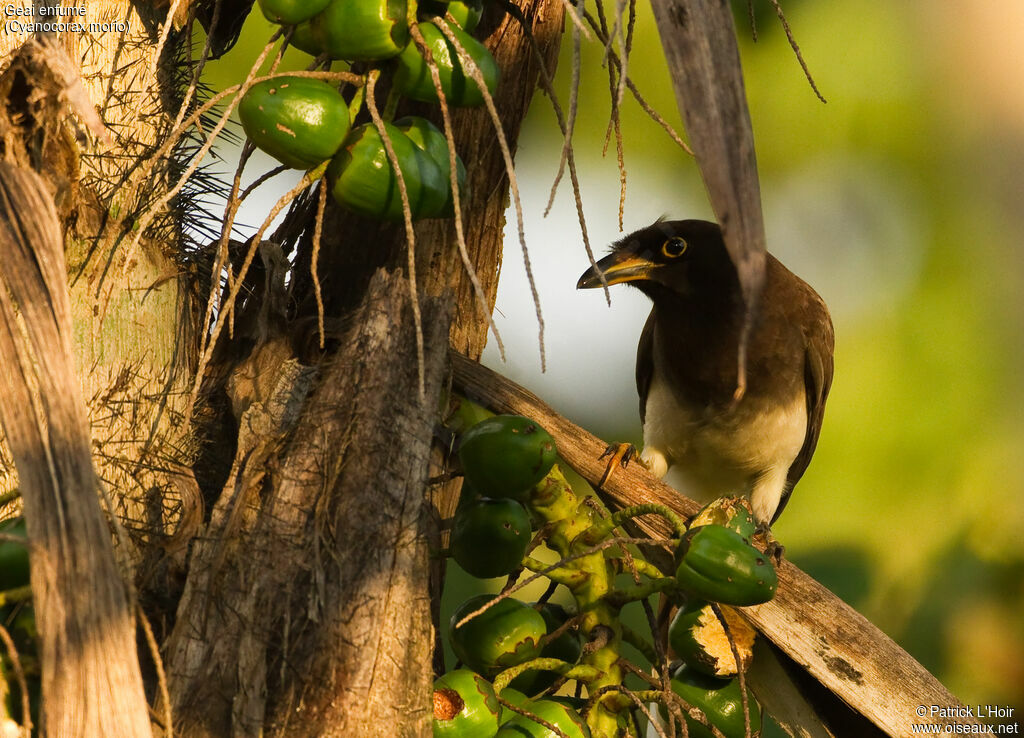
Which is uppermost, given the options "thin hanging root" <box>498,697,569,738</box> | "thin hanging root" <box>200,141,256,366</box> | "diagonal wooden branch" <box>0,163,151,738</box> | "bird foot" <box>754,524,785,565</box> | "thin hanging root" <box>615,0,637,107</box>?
"thin hanging root" <box>615,0,637,107</box>

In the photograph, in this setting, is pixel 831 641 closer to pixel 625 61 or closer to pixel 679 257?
pixel 625 61

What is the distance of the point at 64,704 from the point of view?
0.88 meters

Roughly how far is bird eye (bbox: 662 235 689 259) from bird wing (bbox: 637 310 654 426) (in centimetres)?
49

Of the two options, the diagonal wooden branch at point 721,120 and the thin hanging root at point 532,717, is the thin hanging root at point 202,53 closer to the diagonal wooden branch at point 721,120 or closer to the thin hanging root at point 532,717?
the diagonal wooden branch at point 721,120

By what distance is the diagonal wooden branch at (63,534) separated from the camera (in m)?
0.88

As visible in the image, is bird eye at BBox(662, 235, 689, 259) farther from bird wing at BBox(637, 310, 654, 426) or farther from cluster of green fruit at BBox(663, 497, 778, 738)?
cluster of green fruit at BBox(663, 497, 778, 738)

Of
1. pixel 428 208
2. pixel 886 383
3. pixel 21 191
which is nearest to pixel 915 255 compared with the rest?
pixel 886 383

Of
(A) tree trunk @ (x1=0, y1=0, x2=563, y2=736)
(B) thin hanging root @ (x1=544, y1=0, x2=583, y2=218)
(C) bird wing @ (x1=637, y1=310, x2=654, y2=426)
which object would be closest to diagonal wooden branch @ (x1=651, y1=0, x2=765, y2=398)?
(B) thin hanging root @ (x1=544, y1=0, x2=583, y2=218)

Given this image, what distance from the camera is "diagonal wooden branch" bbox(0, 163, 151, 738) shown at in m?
0.88

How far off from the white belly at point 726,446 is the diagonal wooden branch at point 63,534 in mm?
3374

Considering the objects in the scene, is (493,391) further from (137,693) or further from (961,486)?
(961,486)

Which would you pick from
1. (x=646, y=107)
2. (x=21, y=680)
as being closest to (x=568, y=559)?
(x=646, y=107)

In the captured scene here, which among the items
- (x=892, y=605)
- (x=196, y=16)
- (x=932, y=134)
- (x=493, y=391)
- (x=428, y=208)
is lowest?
(x=892, y=605)

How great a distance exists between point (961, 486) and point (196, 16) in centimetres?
221
